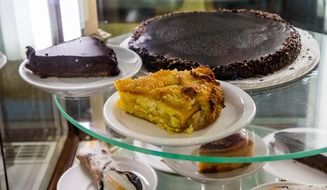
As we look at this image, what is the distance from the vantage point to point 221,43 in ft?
3.23

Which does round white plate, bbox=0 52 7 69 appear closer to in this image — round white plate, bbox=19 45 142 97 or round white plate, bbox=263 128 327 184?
round white plate, bbox=19 45 142 97

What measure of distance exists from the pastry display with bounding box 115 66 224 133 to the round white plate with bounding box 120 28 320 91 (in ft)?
0.27

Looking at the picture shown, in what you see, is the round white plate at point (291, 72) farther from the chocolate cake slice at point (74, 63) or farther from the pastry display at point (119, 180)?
the pastry display at point (119, 180)

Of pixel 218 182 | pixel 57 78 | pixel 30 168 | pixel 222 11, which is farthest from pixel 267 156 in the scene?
pixel 30 168

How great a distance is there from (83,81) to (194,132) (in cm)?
26

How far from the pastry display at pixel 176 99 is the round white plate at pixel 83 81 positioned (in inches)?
3.9

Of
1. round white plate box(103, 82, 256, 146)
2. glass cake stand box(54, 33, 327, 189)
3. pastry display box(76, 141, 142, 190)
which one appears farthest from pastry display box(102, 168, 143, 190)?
round white plate box(103, 82, 256, 146)

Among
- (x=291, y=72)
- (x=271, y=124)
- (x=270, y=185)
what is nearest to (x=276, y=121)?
(x=271, y=124)

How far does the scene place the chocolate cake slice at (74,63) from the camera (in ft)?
3.06

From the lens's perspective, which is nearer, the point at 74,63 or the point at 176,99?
the point at 176,99

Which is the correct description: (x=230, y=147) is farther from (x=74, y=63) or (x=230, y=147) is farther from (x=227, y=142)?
(x=74, y=63)

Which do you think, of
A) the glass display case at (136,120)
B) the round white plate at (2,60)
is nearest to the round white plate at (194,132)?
the glass display case at (136,120)

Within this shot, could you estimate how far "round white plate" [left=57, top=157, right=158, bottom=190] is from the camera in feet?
3.82

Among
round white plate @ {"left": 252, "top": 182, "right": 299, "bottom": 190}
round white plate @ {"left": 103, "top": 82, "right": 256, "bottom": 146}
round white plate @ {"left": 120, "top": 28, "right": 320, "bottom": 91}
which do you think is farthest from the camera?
round white plate @ {"left": 252, "top": 182, "right": 299, "bottom": 190}
